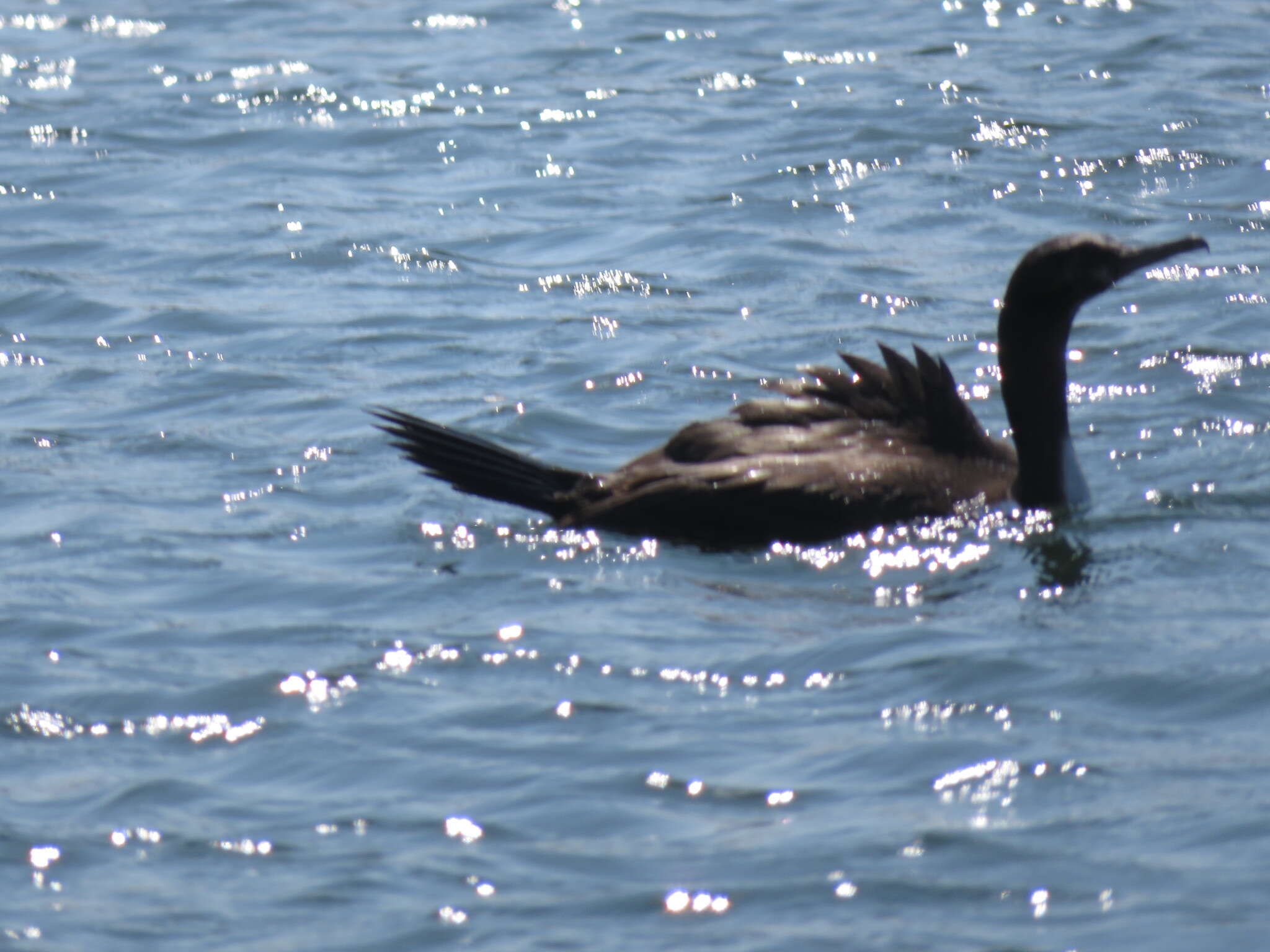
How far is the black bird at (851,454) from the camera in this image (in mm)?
7012

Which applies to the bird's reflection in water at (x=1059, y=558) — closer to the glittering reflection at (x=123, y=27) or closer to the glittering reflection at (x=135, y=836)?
the glittering reflection at (x=135, y=836)

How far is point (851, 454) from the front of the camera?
23.5ft

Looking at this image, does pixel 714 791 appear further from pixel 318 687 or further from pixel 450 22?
pixel 450 22

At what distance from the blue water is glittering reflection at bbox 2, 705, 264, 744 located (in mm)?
15

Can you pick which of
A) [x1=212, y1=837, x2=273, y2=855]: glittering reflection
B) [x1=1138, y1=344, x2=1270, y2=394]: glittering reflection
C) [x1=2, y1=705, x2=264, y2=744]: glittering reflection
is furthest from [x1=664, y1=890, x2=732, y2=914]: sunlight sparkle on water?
[x1=1138, y1=344, x2=1270, y2=394]: glittering reflection

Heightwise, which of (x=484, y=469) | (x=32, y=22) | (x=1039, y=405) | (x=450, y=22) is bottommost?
(x=484, y=469)

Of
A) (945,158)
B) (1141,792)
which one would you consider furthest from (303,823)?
(945,158)

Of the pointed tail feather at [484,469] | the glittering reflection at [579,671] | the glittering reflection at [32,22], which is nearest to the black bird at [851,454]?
the pointed tail feather at [484,469]

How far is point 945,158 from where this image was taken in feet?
39.9

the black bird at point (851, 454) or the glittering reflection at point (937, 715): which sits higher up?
the black bird at point (851, 454)

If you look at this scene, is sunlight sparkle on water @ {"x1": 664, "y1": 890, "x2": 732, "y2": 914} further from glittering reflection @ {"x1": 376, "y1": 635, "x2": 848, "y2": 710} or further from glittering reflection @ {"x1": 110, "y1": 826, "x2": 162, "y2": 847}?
glittering reflection @ {"x1": 110, "y1": 826, "x2": 162, "y2": 847}

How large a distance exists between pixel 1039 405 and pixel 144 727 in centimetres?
329

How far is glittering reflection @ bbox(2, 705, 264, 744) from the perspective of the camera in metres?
5.74

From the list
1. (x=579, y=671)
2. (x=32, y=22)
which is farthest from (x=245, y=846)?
(x=32, y=22)
